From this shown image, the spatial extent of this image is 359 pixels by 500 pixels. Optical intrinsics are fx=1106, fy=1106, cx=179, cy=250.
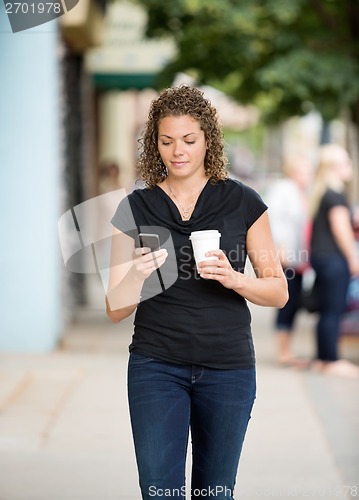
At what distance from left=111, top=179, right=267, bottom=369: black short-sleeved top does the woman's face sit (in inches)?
4.0

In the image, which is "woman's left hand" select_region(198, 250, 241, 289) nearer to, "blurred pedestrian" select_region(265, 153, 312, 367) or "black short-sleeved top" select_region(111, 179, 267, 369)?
"black short-sleeved top" select_region(111, 179, 267, 369)

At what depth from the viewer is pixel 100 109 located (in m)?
21.3

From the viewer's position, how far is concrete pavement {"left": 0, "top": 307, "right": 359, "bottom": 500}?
540 centimetres

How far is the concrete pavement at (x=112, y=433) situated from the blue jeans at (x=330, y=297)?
30 centimetres

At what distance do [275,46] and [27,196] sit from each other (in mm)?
3883

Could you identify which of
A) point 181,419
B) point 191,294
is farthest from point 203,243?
point 181,419

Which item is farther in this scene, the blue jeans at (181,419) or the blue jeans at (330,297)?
the blue jeans at (330,297)

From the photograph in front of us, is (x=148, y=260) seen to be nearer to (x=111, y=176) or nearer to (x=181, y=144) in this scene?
(x=181, y=144)

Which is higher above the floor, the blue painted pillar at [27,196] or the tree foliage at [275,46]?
the tree foliage at [275,46]

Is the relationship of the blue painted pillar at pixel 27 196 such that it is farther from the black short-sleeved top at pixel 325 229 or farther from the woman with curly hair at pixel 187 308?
the woman with curly hair at pixel 187 308

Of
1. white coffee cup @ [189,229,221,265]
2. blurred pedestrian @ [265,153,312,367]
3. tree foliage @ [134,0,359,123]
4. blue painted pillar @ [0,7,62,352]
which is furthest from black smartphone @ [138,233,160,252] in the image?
tree foliage @ [134,0,359,123]

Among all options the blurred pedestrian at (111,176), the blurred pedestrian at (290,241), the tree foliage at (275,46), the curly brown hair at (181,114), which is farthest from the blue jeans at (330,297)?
the curly brown hair at (181,114)

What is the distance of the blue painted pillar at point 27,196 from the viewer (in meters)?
9.75

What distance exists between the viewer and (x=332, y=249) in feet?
28.8
